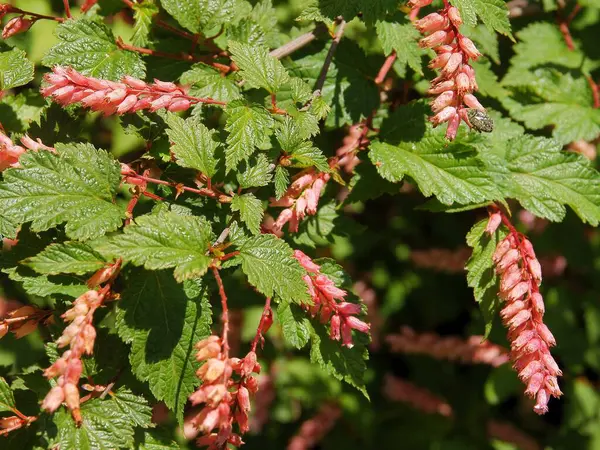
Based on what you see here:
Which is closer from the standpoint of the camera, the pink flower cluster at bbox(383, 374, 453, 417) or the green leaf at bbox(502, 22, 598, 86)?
the green leaf at bbox(502, 22, 598, 86)

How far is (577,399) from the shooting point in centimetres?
338

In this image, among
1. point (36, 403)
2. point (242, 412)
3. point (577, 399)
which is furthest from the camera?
point (577, 399)

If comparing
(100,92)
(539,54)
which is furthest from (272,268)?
(539,54)

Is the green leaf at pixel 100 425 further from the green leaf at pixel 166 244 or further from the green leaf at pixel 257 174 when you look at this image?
the green leaf at pixel 257 174

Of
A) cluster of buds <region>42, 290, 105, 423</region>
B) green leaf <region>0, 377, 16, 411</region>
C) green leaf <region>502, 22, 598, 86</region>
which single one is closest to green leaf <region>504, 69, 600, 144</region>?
green leaf <region>502, 22, 598, 86</region>

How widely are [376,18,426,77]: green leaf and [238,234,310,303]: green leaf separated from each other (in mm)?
805

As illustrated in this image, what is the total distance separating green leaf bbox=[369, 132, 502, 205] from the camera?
203 cm

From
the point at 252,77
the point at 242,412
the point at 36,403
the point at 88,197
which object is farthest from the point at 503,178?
the point at 36,403

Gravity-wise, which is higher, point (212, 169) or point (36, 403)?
point (212, 169)

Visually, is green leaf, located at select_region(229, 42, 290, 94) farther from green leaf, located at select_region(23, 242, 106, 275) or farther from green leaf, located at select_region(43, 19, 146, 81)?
green leaf, located at select_region(23, 242, 106, 275)

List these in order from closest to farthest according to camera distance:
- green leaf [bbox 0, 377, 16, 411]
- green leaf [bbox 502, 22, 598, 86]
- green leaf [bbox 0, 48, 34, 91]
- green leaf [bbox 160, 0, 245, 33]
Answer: green leaf [bbox 0, 377, 16, 411] → green leaf [bbox 0, 48, 34, 91] → green leaf [bbox 160, 0, 245, 33] → green leaf [bbox 502, 22, 598, 86]

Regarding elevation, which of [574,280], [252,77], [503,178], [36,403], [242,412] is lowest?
[574,280]

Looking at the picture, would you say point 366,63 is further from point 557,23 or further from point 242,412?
point 242,412

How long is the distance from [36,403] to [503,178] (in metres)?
1.61
